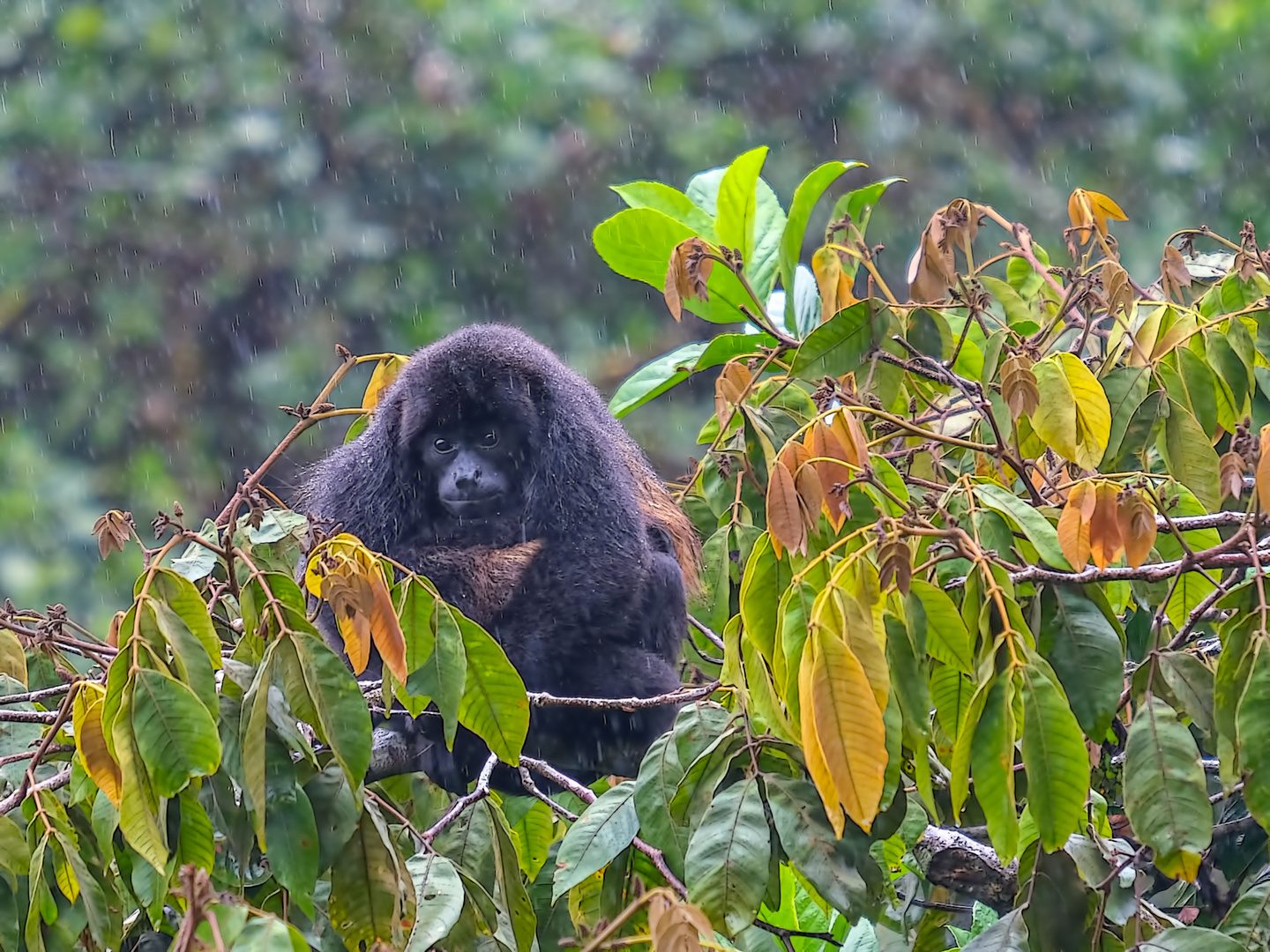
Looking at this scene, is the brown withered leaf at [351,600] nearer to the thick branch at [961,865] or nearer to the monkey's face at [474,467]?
the thick branch at [961,865]

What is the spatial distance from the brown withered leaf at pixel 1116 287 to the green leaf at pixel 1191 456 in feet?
0.91

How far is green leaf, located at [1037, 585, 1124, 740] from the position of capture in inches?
63.4

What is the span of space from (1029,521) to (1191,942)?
462 mm

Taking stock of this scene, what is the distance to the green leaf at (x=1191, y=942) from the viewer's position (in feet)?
4.91

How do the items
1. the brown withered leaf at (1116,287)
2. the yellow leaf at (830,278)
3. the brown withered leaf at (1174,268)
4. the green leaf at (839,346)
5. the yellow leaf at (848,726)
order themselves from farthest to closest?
the yellow leaf at (830,278) < the brown withered leaf at (1174,268) < the brown withered leaf at (1116,287) < the green leaf at (839,346) < the yellow leaf at (848,726)

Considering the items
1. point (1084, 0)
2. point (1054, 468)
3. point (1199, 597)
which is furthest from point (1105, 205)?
point (1084, 0)

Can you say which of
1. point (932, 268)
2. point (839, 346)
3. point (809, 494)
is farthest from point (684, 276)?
point (809, 494)

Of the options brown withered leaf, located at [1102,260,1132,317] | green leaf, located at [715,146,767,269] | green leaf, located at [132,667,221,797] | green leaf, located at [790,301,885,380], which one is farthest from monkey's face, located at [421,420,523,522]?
green leaf, located at [132,667,221,797]

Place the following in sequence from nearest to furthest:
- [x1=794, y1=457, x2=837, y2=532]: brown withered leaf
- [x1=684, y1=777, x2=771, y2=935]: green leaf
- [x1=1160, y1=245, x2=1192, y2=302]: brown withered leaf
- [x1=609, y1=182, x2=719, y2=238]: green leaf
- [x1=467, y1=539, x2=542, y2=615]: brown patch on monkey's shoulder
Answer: [x1=684, y1=777, x2=771, y2=935]: green leaf, [x1=794, y1=457, x2=837, y2=532]: brown withered leaf, [x1=1160, y1=245, x2=1192, y2=302]: brown withered leaf, [x1=467, y1=539, x2=542, y2=615]: brown patch on monkey's shoulder, [x1=609, y1=182, x2=719, y2=238]: green leaf

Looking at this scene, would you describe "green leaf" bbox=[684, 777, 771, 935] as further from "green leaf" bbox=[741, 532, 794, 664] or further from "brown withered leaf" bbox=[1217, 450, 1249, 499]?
"brown withered leaf" bbox=[1217, 450, 1249, 499]

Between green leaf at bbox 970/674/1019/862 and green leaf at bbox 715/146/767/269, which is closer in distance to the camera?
green leaf at bbox 970/674/1019/862

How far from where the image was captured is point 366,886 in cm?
171

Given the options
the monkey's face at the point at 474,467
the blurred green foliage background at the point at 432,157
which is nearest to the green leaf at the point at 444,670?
the monkey's face at the point at 474,467

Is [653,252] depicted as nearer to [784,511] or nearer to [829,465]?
[829,465]
